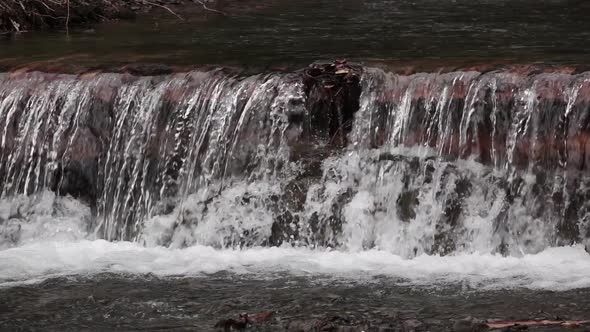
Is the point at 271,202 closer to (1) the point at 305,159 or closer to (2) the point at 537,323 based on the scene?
(1) the point at 305,159

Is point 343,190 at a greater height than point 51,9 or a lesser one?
lesser

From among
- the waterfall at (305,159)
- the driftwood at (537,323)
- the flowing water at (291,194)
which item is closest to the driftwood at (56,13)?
the flowing water at (291,194)

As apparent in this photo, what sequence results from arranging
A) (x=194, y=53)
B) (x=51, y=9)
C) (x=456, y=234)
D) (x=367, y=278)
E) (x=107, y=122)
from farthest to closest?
(x=51, y=9) → (x=194, y=53) → (x=107, y=122) → (x=456, y=234) → (x=367, y=278)

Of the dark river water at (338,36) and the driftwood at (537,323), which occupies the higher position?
the dark river water at (338,36)

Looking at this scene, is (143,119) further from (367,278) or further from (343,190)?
(367,278)

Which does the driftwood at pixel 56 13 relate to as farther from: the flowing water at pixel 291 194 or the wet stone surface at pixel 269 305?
the wet stone surface at pixel 269 305

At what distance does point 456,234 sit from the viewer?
409 inches

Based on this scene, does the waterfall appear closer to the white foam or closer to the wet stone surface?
the white foam

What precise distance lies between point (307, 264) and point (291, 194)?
3.82 feet

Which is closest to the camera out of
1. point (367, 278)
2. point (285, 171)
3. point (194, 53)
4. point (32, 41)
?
point (367, 278)

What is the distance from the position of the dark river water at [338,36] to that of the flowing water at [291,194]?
536 millimetres

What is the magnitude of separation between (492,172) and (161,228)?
3.07 metres

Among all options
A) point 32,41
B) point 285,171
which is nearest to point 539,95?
point 285,171

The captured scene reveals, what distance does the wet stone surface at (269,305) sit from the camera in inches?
319
